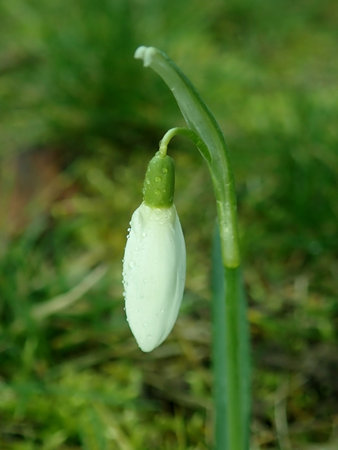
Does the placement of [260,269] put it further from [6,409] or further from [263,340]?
[6,409]

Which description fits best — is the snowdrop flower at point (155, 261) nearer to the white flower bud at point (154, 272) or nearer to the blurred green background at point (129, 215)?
the white flower bud at point (154, 272)

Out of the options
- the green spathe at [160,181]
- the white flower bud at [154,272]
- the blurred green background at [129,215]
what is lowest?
the white flower bud at [154,272]

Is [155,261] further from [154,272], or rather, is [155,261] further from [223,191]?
[223,191]

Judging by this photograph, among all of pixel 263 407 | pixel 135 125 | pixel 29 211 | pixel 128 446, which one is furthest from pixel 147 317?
pixel 135 125

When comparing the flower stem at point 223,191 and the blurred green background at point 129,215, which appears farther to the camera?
the blurred green background at point 129,215

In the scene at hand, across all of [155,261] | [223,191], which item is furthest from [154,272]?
[223,191]

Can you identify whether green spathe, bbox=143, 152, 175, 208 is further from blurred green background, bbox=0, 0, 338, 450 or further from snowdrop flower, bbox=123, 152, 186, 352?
blurred green background, bbox=0, 0, 338, 450

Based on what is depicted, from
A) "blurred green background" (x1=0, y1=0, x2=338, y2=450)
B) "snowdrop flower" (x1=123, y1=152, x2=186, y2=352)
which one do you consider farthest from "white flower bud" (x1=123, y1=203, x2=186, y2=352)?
"blurred green background" (x1=0, y1=0, x2=338, y2=450)

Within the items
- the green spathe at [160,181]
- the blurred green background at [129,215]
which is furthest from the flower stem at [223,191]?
the blurred green background at [129,215]
